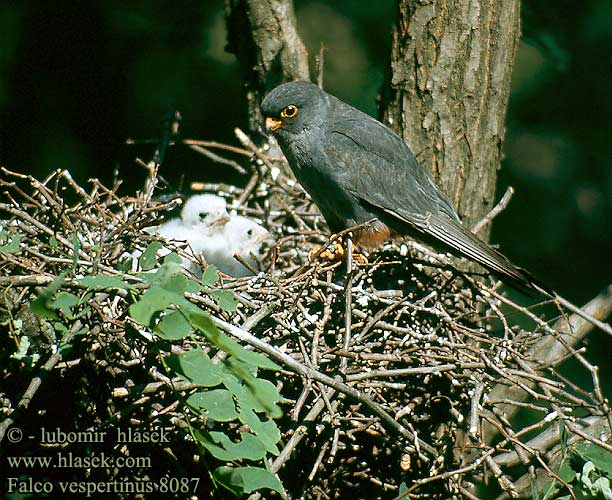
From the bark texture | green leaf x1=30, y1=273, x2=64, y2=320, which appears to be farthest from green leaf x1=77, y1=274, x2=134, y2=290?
the bark texture

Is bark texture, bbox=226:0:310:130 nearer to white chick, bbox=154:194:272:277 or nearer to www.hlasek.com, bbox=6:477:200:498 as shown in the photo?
white chick, bbox=154:194:272:277

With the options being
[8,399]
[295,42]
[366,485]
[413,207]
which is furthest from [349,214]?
[8,399]

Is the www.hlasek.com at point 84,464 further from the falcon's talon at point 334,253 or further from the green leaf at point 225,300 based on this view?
the falcon's talon at point 334,253

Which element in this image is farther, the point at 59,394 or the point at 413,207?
the point at 413,207

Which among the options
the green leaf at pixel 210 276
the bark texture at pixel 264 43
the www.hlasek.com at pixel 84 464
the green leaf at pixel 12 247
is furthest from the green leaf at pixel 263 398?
the bark texture at pixel 264 43

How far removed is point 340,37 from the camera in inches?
303

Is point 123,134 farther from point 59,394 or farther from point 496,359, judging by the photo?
point 496,359

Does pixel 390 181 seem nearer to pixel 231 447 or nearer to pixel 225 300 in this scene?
pixel 225 300

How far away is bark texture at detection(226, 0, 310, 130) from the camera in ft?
15.9

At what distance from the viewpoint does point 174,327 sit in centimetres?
233

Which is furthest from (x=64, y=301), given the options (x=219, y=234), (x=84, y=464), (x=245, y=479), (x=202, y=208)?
(x=202, y=208)

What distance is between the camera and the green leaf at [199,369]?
233 cm

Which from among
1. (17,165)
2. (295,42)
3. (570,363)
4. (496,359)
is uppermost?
(295,42)

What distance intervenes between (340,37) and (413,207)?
3.73 meters
